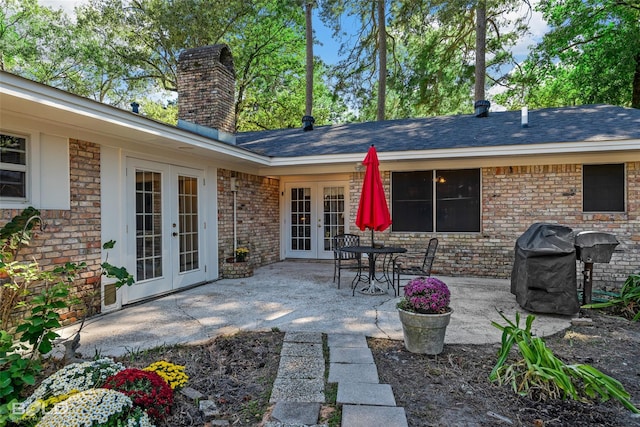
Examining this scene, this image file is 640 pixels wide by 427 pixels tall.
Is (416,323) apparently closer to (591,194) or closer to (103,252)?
(103,252)

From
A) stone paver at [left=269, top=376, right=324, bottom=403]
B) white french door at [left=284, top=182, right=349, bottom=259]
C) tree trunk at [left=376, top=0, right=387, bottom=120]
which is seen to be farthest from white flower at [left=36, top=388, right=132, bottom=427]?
tree trunk at [left=376, top=0, right=387, bottom=120]

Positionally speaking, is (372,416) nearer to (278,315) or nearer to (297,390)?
(297,390)

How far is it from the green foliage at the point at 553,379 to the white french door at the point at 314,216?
610cm

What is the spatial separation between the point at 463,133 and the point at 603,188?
2.62 m

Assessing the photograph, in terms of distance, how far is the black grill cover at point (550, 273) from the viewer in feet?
13.5

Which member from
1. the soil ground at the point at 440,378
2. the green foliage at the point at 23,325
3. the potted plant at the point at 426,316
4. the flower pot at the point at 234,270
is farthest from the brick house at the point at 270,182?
the potted plant at the point at 426,316

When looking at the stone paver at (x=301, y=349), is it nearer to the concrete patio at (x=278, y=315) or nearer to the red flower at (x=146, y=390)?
the concrete patio at (x=278, y=315)

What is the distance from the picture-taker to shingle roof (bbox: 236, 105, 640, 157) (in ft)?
20.3

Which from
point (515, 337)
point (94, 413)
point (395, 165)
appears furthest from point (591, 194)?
point (94, 413)

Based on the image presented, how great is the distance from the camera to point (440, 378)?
2670 mm

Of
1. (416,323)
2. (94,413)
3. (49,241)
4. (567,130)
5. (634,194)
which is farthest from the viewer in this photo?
(567,130)

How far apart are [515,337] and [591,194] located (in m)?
4.96

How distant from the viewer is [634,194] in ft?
19.6

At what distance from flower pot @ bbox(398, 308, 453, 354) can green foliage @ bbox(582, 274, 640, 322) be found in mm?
2748
